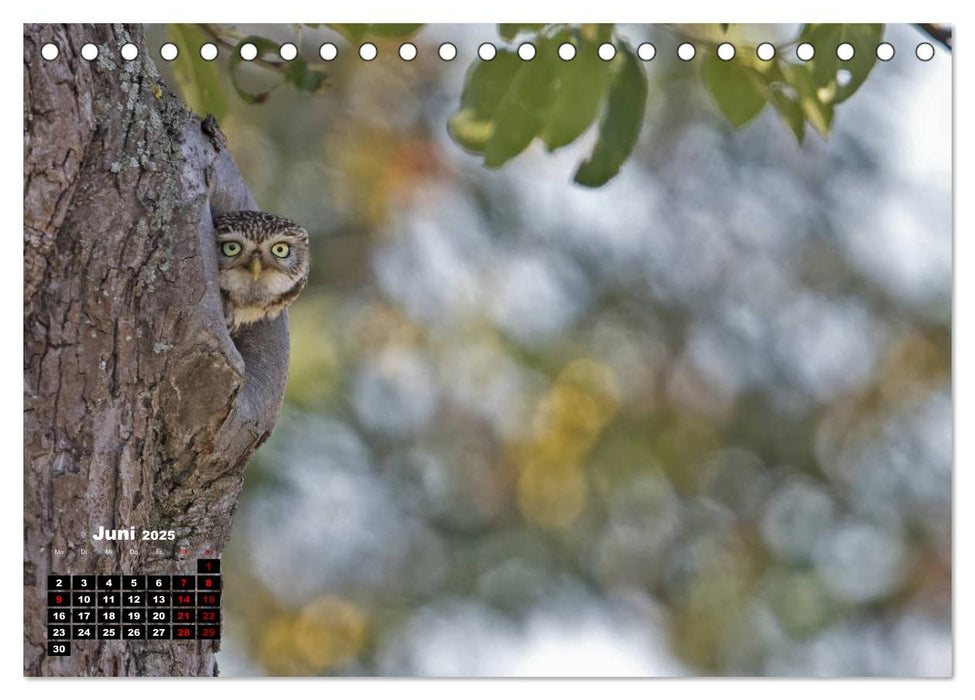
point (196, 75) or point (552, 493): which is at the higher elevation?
point (196, 75)

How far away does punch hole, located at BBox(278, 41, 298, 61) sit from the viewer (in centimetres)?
204

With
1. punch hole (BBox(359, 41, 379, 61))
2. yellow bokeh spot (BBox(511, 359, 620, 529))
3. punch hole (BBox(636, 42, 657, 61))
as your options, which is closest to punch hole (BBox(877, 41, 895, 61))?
punch hole (BBox(636, 42, 657, 61))

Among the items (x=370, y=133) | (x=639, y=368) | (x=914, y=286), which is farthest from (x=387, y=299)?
(x=914, y=286)

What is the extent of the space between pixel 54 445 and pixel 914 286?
1510mm

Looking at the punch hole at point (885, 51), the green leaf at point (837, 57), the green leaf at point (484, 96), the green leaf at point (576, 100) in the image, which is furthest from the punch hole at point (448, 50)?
the punch hole at point (885, 51)

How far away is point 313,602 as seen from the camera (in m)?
2.71

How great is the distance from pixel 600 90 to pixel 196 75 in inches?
27.3

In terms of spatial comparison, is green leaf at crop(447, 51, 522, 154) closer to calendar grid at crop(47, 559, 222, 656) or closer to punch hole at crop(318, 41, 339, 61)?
punch hole at crop(318, 41, 339, 61)

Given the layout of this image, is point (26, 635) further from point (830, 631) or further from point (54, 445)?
point (830, 631)

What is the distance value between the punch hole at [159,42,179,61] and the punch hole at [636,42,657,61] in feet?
2.43

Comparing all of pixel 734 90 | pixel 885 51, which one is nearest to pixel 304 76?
pixel 734 90

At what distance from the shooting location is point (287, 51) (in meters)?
2.04

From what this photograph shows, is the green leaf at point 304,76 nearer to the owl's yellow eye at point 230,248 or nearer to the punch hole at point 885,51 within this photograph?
the owl's yellow eye at point 230,248

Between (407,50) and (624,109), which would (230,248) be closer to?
(407,50)
